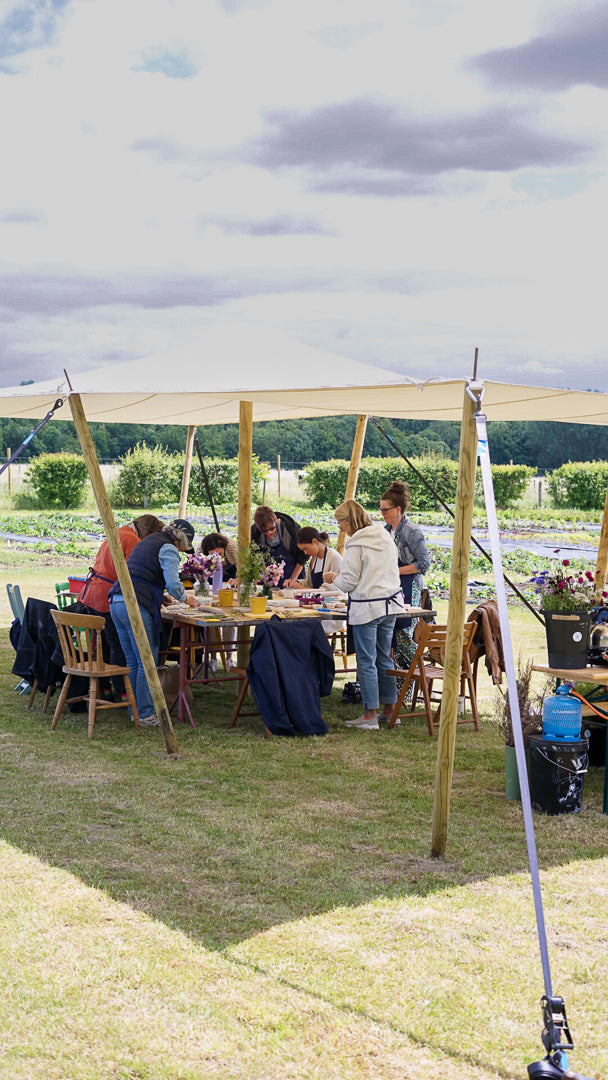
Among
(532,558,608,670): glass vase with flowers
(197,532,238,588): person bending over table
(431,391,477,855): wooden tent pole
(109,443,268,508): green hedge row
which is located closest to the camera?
(431,391,477,855): wooden tent pole

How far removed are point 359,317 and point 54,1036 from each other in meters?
64.8

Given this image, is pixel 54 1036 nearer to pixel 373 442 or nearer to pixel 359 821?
pixel 359 821

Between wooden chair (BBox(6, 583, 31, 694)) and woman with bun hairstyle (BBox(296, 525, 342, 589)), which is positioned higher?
woman with bun hairstyle (BBox(296, 525, 342, 589))

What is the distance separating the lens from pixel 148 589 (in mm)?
6199

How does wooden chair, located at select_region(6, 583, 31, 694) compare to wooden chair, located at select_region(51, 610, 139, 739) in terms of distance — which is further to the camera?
wooden chair, located at select_region(6, 583, 31, 694)

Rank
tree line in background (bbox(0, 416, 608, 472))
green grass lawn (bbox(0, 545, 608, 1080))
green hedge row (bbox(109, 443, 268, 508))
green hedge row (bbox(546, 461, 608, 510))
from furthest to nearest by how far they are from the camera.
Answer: tree line in background (bbox(0, 416, 608, 472)) < green hedge row (bbox(546, 461, 608, 510)) < green hedge row (bbox(109, 443, 268, 508)) < green grass lawn (bbox(0, 545, 608, 1080))

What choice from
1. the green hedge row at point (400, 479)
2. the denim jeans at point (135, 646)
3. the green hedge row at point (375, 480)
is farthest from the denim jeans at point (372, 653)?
the green hedge row at point (375, 480)

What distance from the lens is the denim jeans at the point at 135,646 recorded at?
20.1 ft

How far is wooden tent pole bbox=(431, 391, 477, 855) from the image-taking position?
3.90m

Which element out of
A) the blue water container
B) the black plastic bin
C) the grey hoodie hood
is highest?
the grey hoodie hood

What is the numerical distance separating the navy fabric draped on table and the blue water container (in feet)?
6.17

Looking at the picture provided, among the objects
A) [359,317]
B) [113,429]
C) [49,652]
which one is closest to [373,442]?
[113,429]

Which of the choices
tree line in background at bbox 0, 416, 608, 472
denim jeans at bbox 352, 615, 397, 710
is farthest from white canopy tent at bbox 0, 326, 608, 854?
tree line in background at bbox 0, 416, 608, 472

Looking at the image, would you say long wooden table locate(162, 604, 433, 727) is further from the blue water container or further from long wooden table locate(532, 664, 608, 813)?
the blue water container
